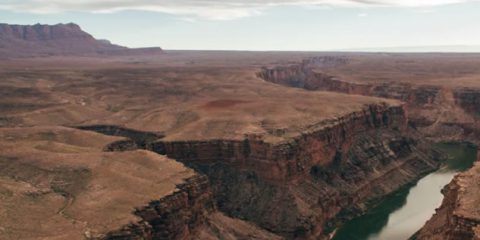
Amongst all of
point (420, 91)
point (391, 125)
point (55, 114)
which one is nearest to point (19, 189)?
point (55, 114)

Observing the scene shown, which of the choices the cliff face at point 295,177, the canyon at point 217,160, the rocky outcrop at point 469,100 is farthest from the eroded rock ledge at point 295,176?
the rocky outcrop at point 469,100

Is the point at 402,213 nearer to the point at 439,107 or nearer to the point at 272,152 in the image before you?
the point at 272,152

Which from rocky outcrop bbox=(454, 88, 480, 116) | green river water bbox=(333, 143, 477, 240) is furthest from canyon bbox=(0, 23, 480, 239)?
green river water bbox=(333, 143, 477, 240)

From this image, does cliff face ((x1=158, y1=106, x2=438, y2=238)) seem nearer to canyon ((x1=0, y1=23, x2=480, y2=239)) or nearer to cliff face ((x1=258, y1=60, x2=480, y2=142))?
canyon ((x1=0, y1=23, x2=480, y2=239))

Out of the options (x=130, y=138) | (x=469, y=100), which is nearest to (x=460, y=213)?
(x=130, y=138)

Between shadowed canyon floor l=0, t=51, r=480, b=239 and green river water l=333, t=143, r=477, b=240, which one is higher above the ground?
shadowed canyon floor l=0, t=51, r=480, b=239

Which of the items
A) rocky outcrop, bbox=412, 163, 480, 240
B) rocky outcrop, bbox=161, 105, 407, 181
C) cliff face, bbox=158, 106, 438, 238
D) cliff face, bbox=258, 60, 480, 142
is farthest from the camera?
cliff face, bbox=258, 60, 480, 142
